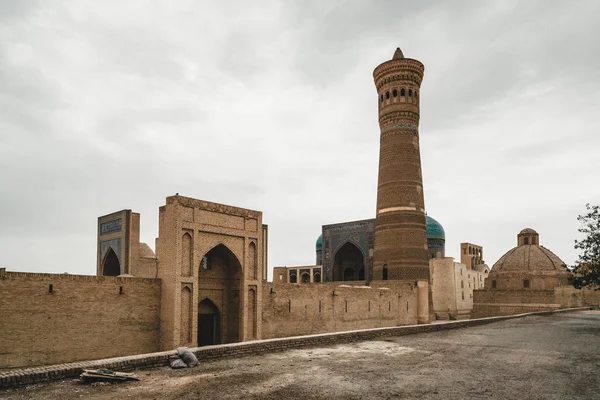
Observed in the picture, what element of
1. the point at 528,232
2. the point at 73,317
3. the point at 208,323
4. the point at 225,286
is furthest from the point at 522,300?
the point at 73,317

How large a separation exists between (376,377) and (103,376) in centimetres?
450

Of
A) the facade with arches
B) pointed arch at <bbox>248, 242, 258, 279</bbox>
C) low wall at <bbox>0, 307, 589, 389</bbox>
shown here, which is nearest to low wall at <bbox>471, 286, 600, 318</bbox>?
low wall at <bbox>0, 307, 589, 389</bbox>

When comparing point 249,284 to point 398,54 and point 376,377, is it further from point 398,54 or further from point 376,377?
point 398,54

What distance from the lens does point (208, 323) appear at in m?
17.0

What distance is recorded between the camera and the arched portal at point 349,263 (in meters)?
36.2

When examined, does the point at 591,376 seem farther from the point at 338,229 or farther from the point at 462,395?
the point at 338,229

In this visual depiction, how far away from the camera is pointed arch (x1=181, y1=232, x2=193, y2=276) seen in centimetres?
1512

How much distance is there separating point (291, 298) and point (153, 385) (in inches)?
445

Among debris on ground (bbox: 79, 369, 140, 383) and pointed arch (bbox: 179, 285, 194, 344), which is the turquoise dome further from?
debris on ground (bbox: 79, 369, 140, 383)

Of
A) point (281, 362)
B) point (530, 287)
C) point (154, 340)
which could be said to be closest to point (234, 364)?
point (281, 362)

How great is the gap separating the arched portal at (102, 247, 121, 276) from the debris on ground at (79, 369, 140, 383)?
14.6 metres

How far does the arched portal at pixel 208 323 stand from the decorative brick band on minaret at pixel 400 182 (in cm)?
1449

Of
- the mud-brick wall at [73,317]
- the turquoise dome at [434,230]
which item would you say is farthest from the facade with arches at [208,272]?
the turquoise dome at [434,230]

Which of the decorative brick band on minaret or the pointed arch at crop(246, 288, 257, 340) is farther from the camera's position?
the decorative brick band on minaret
